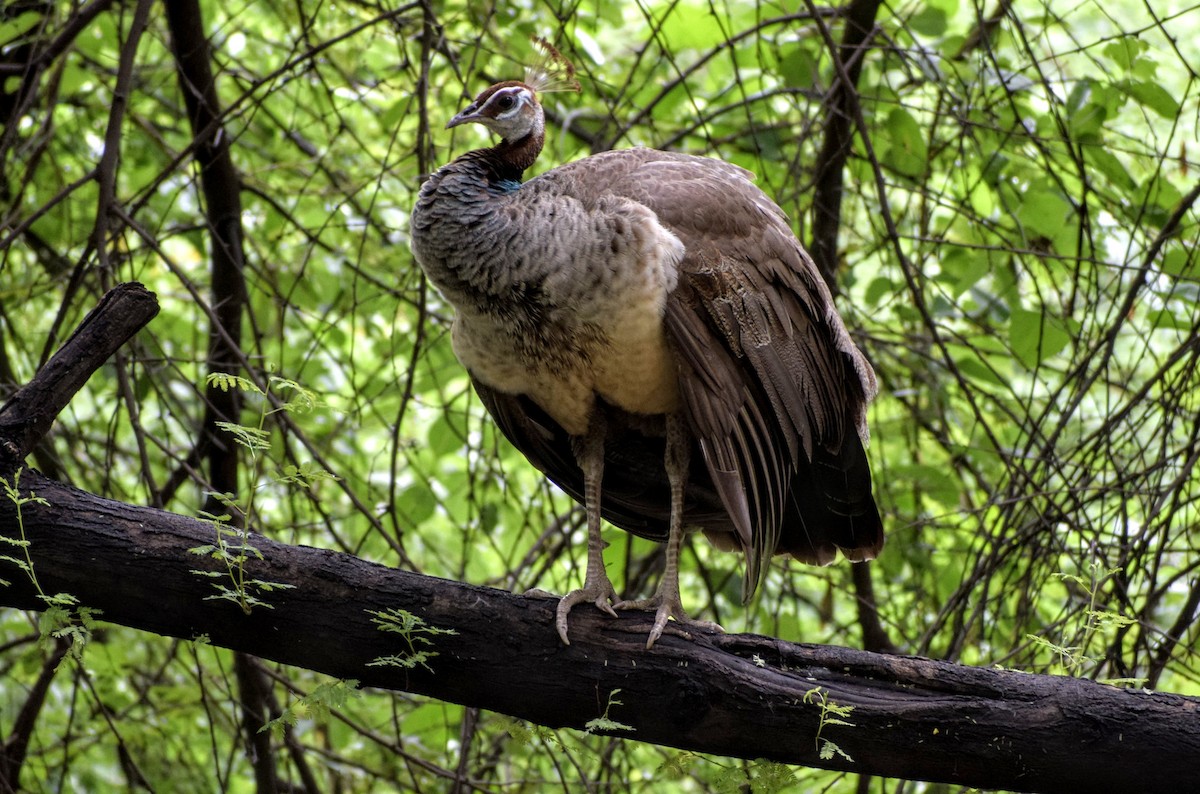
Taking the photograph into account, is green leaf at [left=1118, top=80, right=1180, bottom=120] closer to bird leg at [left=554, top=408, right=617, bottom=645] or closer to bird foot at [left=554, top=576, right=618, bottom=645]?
bird leg at [left=554, top=408, right=617, bottom=645]

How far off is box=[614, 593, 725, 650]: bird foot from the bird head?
1.22 m

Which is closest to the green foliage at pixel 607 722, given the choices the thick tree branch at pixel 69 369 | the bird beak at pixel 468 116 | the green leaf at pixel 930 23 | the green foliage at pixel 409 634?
the green foliage at pixel 409 634

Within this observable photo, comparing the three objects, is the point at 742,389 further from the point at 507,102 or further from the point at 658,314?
the point at 507,102

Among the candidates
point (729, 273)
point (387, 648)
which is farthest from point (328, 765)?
point (729, 273)

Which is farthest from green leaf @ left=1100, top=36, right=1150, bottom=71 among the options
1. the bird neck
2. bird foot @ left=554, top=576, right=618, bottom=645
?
bird foot @ left=554, top=576, right=618, bottom=645

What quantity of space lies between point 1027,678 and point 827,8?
250 cm

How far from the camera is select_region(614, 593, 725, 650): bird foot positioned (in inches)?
100

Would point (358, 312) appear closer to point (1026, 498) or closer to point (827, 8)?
point (827, 8)

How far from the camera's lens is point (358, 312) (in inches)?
177

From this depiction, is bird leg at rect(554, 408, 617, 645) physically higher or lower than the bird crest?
lower

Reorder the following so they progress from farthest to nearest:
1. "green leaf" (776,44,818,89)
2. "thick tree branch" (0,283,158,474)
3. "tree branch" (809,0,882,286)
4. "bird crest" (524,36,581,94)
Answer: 1. "green leaf" (776,44,818,89)
2. "tree branch" (809,0,882,286)
3. "bird crest" (524,36,581,94)
4. "thick tree branch" (0,283,158,474)

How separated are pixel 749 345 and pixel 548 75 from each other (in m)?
1.03

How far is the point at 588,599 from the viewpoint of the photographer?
2.75 m

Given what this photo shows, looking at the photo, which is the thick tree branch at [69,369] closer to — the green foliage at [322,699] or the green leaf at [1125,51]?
the green foliage at [322,699]
